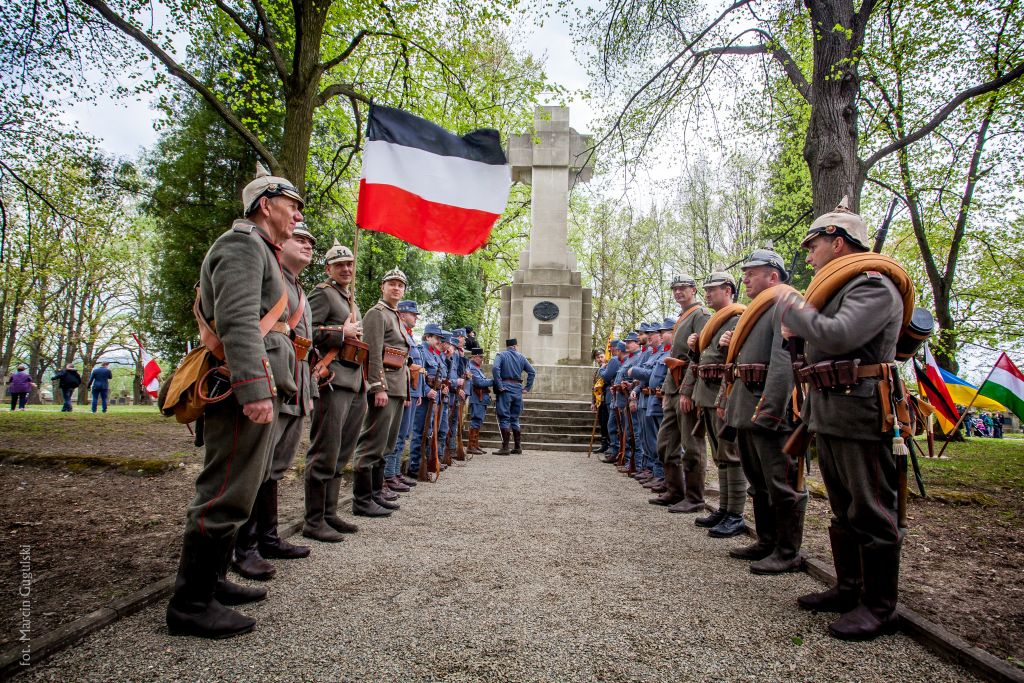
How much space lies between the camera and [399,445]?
681cm

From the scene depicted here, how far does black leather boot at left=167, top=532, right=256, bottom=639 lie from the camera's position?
2523 mm

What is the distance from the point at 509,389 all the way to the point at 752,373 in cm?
742

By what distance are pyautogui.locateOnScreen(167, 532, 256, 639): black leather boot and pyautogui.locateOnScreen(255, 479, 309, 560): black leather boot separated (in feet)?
3.98

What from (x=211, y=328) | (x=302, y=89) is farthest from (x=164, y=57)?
(x=211, y=328)

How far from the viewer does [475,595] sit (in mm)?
3154

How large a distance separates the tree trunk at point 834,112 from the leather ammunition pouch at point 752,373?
206 inches

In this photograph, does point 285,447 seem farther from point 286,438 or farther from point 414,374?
point 414,374

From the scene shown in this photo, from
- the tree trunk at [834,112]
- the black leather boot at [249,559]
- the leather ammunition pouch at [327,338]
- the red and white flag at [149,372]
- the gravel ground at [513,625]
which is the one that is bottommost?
the gravel ground at [513,625]

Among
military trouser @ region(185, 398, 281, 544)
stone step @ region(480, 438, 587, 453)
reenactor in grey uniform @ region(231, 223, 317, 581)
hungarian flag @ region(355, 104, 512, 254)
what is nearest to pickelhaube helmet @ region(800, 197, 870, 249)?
reenactor in grey uniform @ region(231, 223, 317, 581)

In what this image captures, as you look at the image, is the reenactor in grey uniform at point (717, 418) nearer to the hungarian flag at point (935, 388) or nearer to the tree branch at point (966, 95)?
the tree branch at point (966, 95)

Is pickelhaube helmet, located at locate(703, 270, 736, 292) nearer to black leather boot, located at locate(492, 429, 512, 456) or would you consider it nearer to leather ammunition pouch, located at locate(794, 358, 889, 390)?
leather ammunition pouch, located at locate(794, 358, 889, 390)

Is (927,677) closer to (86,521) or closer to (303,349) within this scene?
(303,349)

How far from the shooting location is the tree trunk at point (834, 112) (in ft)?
26.3

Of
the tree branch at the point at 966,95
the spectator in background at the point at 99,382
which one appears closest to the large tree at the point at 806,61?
the tree branch at the point at 966,95
